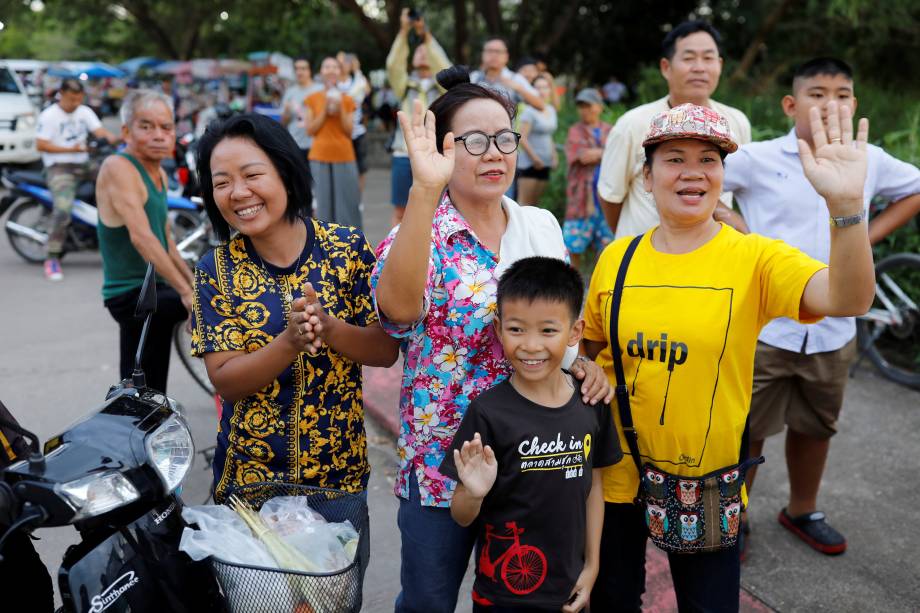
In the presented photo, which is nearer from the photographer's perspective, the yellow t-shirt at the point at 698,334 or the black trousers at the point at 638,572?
the yellow t-shirt at the point at 698,334

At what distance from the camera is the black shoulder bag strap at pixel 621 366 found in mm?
2070

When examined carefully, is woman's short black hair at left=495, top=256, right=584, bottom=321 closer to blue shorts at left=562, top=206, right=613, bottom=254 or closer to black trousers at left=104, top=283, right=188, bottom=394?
black trousers at left=104, top=283, right=188, bottom=394

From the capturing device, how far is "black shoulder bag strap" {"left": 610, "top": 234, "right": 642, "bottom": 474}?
207cm

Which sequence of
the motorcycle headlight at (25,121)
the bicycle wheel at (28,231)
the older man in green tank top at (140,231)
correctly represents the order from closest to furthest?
the older man in green tank top at (140,231) → the bicycle wheel at (28,231) → the motorcycle headlight at (25,121)

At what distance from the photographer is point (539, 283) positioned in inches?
72.2

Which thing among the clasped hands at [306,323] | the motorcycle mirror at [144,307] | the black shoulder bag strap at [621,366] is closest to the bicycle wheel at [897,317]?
the black shoulder bag strap at [621,366]

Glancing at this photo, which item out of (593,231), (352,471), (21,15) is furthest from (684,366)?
(21,15)

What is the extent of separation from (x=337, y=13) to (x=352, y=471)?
2734 cm

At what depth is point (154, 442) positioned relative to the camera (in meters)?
1.62

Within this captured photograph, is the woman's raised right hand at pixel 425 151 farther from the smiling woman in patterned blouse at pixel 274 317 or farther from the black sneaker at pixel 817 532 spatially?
the black sneaker at pixel 817 532

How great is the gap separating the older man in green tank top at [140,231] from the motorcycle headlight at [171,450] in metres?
1.83

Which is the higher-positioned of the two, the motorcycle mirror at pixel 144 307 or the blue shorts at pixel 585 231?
the motorcycle mirror at pixel 144 307

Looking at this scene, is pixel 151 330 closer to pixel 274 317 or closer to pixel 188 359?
pixel 188 359

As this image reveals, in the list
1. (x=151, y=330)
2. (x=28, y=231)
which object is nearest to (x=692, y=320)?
(x=151, y=330)
